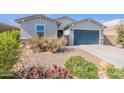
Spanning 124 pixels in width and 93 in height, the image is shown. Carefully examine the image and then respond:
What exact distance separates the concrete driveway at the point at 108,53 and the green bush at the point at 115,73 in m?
0.11

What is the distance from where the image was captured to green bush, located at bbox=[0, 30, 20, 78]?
696 centimetres

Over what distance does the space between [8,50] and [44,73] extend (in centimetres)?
97

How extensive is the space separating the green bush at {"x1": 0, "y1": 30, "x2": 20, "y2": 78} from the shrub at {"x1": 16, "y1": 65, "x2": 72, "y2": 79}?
39 cm

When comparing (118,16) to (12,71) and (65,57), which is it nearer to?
(65,57)

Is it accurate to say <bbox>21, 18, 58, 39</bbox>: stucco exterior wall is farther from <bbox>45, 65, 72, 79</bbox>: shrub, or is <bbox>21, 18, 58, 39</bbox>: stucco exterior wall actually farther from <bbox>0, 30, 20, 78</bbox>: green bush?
<bbox>45, 65, 72, 79</bbox>: shrub

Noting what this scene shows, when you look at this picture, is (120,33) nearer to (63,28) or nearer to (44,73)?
(63,28)

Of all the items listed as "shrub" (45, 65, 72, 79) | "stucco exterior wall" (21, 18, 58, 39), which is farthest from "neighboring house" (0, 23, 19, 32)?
"shrub" (45, 65, 72, 79)

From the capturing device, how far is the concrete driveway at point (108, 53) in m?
7.32

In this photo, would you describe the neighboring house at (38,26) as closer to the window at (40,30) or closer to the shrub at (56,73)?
the window at (40,30)
